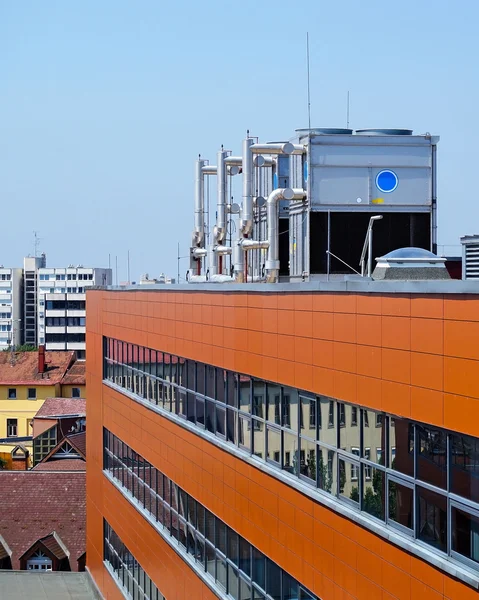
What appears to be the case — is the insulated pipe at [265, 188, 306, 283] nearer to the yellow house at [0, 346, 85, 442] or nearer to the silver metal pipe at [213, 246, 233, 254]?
the silver metal pipe at [213, 246, 233, 254]

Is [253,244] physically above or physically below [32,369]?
above

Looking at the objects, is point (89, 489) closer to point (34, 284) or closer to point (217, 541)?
point (217, 541)

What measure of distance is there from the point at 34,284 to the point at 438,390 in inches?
6837

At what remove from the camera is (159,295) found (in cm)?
2741

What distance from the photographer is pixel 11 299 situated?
18550cm

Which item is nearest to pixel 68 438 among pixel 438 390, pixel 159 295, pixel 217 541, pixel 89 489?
pixel 89 489

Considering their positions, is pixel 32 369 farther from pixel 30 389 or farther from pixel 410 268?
pixel 410 268

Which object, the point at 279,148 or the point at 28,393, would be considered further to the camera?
the point at 28,393

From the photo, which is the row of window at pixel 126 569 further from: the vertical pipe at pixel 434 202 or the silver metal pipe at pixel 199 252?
the vertical pipe at pixel 434 202

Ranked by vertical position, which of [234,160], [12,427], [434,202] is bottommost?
[12,427]

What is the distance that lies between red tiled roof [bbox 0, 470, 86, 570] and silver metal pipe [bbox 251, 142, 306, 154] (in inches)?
1067

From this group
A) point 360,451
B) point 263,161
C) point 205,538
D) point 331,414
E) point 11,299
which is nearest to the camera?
point 360,451

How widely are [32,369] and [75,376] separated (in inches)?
166

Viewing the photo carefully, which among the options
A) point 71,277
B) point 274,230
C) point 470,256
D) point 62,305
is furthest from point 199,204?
point 71,277
